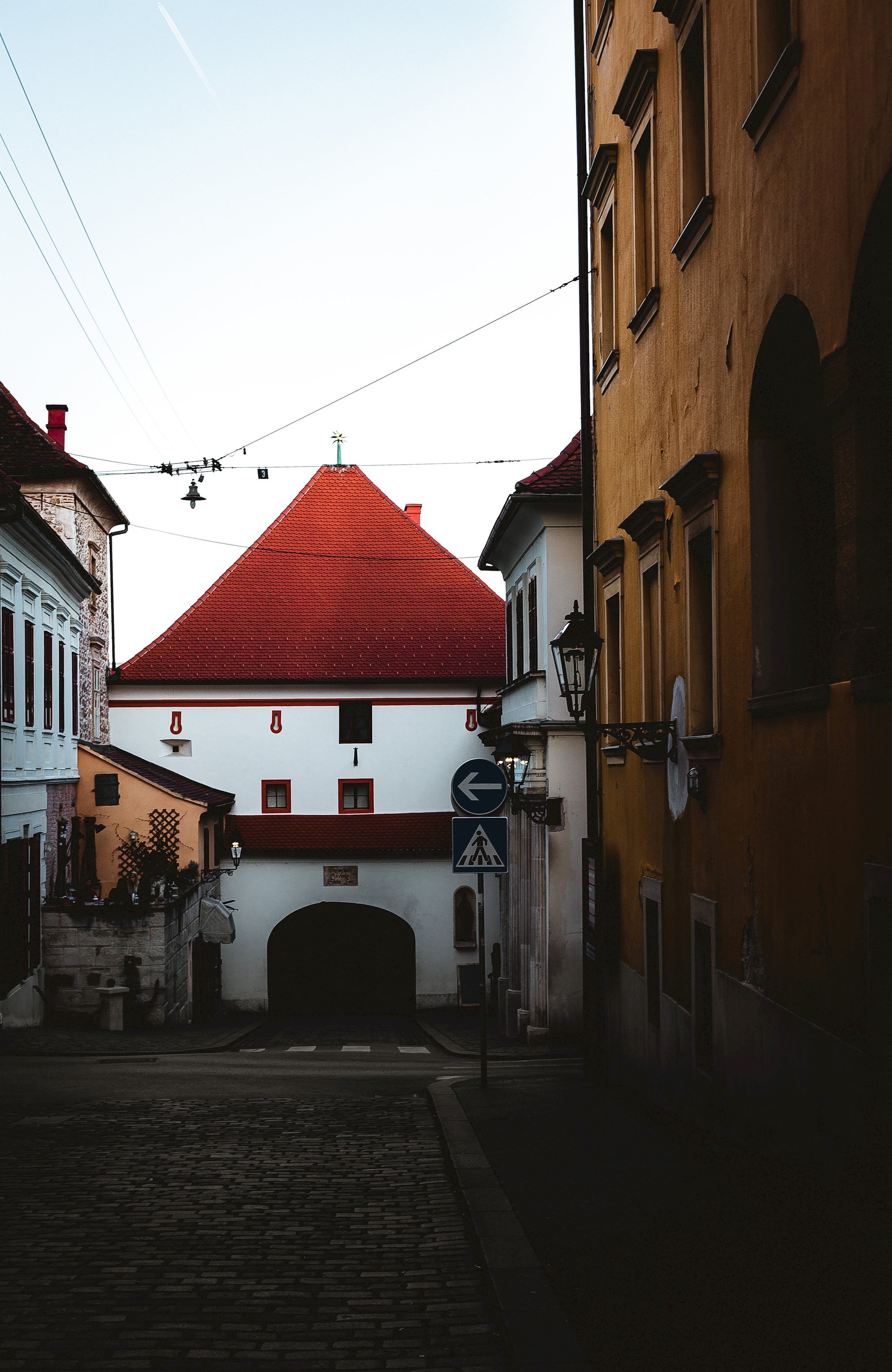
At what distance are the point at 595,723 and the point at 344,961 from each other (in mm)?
26953

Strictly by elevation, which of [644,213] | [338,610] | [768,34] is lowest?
[768,34]

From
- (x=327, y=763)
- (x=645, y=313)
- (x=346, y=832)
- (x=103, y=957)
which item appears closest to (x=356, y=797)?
(x=346, y=832)

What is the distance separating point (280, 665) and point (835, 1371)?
35.7 meters

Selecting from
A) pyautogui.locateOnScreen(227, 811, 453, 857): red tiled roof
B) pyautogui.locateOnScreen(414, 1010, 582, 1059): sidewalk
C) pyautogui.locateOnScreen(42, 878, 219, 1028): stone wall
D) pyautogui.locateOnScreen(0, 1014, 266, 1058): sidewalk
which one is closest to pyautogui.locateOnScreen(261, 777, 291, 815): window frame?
pyautogui.locateOnScreen(227, 811, 453, 857): red tiled roof

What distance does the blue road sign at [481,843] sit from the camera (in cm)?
1330

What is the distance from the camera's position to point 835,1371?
494 centimetres

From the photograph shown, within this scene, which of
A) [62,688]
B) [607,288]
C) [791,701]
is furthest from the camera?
[62,688]

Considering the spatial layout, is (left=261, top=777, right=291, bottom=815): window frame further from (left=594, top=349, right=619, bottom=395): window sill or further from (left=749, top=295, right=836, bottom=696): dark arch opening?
(left=749, top=295, right=836, bottom=696): dark arch opening

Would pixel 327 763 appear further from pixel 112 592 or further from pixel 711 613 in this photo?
pixel 711 613

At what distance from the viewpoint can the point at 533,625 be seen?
24.9 meters

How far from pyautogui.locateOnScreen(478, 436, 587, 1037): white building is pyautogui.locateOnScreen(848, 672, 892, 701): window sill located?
15319 millimetres

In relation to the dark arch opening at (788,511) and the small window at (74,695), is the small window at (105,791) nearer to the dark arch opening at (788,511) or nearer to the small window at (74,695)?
the small window at (74,695)

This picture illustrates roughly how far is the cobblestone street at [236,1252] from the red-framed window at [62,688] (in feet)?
58.9

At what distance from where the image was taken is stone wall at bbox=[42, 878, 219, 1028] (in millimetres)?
26562
